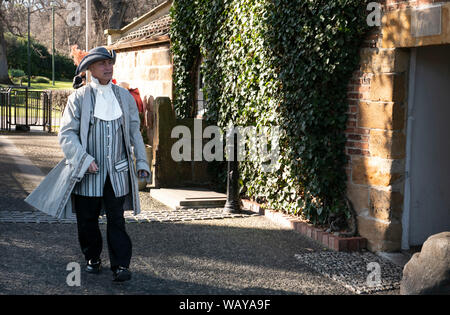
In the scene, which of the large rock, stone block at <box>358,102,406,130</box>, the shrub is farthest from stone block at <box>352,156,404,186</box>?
the shrub

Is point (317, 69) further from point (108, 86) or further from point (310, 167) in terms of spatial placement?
point (108, 86)

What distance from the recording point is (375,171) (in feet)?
21.5

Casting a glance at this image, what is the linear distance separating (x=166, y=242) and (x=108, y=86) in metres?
2.17

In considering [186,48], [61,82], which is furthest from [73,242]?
[61,82]

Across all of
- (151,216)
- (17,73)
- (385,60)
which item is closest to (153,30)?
(151,216)

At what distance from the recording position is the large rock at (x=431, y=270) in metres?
4.69

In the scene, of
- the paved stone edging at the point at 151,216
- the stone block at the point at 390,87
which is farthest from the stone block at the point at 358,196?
the paved stone edging at the point at 151,216

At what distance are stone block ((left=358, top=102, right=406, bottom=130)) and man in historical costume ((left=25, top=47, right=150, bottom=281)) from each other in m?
2.65

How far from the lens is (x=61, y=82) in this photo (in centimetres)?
5675

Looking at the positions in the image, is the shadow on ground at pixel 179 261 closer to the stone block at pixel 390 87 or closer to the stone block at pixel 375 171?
the stone block at pixel 375 171

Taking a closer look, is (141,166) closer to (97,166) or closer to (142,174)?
(142,174)

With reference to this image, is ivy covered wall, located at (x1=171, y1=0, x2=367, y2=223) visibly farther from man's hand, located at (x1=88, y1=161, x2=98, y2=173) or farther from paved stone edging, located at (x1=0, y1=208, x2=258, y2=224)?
man's hand, located at (x1=88, y1=161, x2=98, y2=173)

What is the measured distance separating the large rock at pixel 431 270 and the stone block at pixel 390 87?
1907 millimetres

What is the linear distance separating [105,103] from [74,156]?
1.84 feet
